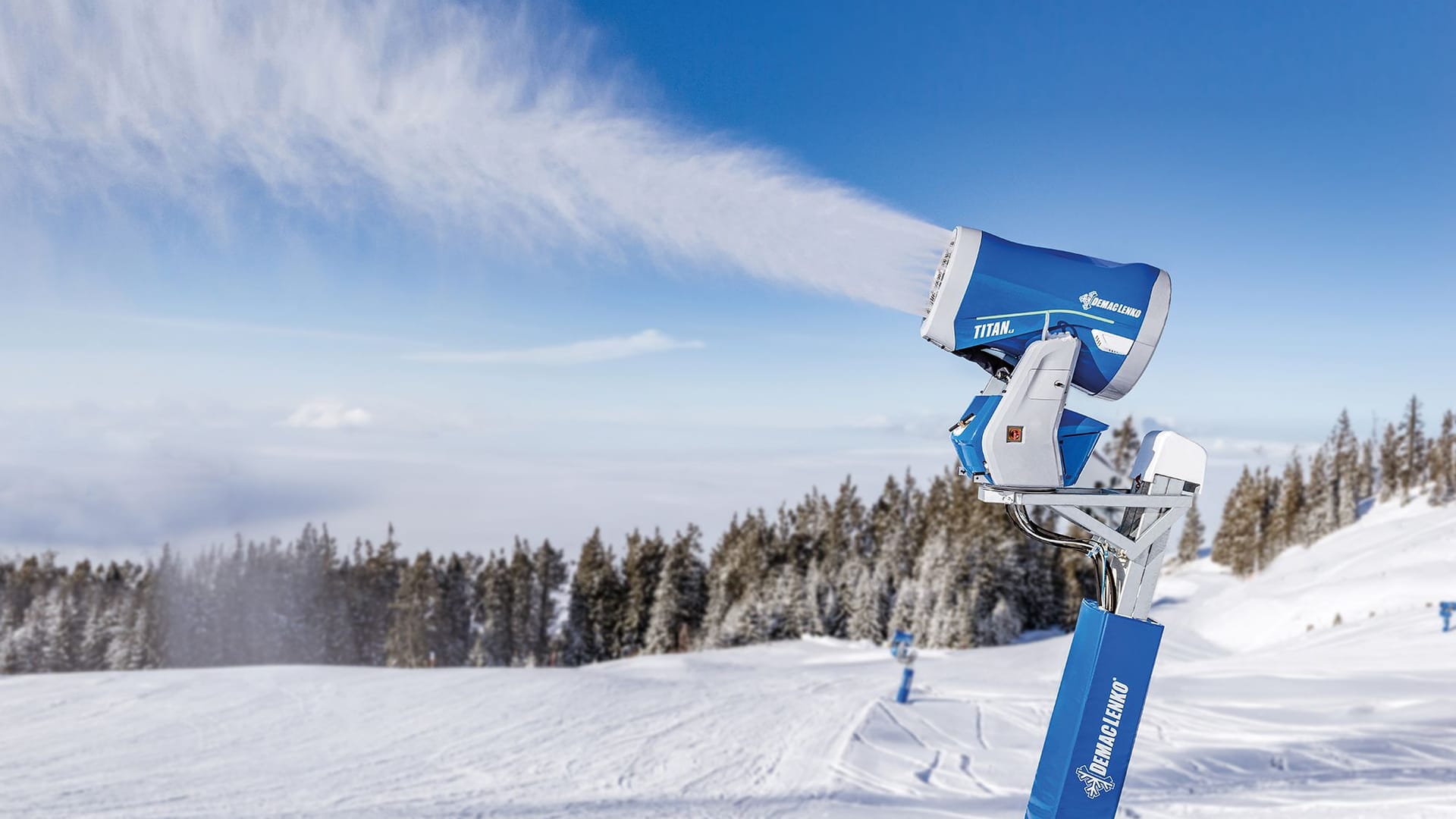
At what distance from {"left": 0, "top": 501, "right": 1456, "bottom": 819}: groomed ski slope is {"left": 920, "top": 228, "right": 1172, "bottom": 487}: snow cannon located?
7.87 meters

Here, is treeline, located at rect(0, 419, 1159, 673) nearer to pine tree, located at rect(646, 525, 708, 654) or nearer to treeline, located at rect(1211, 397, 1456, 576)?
pine tree, located at rect(646, 525, 708, 654)

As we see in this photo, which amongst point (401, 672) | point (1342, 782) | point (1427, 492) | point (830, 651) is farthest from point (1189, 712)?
point (1427, 492)

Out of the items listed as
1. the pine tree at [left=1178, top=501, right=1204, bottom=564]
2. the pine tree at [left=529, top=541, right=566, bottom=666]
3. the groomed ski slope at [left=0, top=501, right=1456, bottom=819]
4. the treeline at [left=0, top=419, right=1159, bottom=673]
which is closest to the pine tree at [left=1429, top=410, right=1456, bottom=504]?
the pine tree at [left=1178, top=501, right=1204, bottom=564]

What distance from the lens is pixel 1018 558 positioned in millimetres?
44625

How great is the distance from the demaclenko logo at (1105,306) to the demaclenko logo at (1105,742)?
1379 mm

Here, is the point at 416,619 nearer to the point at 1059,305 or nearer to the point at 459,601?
the point at 459,601

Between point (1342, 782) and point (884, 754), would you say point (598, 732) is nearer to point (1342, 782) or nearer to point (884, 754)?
point (884, 754)

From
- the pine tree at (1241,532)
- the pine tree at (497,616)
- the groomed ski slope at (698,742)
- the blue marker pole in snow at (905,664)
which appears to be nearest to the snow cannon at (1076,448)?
the groomed ski slope at (698,742)

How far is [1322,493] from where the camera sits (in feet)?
238

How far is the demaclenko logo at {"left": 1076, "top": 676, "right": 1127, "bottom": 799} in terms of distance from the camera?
3.41m

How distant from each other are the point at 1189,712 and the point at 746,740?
779cm

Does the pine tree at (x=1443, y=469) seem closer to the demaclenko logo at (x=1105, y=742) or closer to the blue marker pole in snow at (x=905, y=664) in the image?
the blue marker pole in snow at (x=905, y=664)

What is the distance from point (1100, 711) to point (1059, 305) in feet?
5.05

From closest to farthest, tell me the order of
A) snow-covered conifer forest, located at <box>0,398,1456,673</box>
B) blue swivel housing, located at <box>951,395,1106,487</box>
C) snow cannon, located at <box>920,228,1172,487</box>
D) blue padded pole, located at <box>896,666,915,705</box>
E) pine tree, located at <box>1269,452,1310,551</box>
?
snow cannon, located at <box>920,228,1172,487</box>
blue swivel housing, located at <box>951,395,1106,487</box>
blue padded pole, located at <box>896,666,915,705</box>
snow-covered conifer forest, located at <box>0,398,1456,673</box>
pine tree, located at <box>1269,452,1310,551</box>
